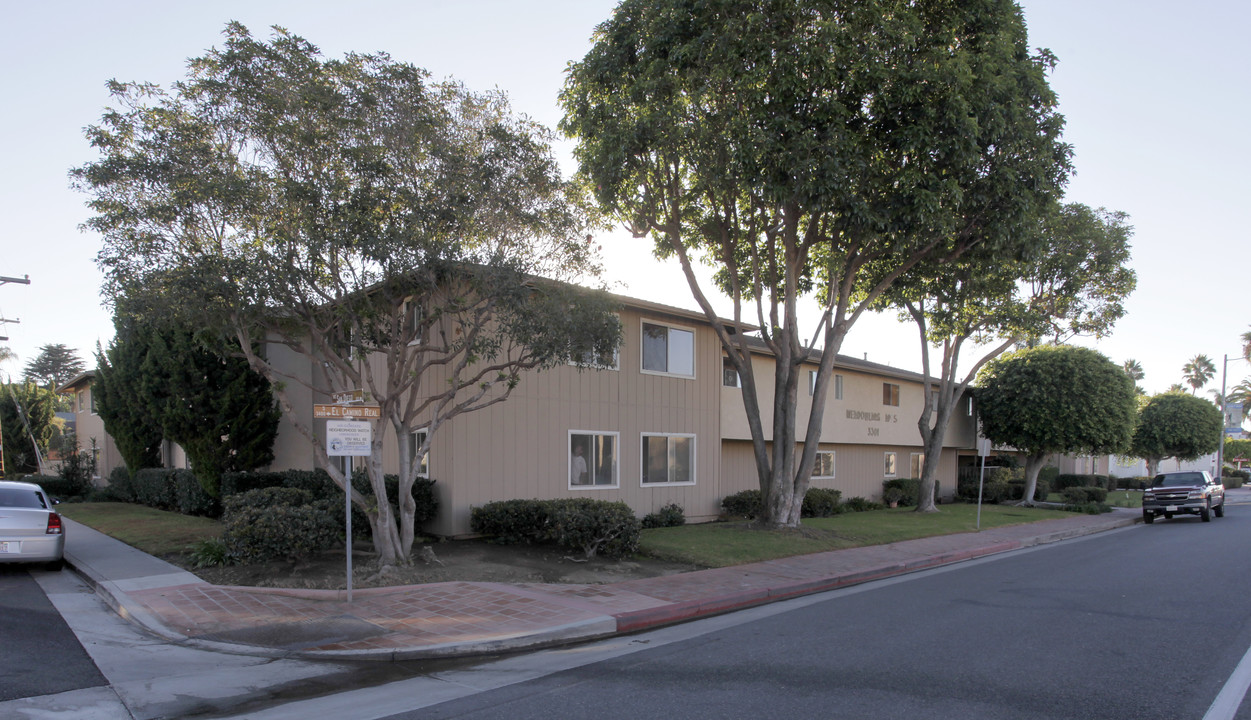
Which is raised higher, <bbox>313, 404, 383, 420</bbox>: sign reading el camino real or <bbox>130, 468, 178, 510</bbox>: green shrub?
<bbox>313, 404, 383, 420</bbox>: sign reading el camino real

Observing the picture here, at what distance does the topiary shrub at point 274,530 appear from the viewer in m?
11.9

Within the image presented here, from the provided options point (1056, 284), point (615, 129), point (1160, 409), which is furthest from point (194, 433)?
point (1160, 409)

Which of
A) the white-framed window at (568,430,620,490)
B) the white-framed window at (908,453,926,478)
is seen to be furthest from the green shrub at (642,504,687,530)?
the white-framed window at (908,453,926,478)

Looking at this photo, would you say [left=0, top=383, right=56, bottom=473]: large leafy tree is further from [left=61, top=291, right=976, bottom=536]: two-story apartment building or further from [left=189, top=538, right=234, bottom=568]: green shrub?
[left=189, top=538, right=234, bottom=568]: green shrub

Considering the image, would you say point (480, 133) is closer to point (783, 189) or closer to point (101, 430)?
point (783, 189)

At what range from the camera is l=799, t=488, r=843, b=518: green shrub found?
24219mm

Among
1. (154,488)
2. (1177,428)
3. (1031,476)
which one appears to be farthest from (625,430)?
(1177,428)

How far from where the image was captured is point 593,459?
18.7 metres

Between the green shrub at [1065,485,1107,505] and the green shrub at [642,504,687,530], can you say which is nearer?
the green shrub at [642,504,687,530]

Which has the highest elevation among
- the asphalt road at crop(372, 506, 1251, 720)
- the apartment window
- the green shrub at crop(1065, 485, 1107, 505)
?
the apartment window

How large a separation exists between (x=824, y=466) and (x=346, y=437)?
21342 millimetres

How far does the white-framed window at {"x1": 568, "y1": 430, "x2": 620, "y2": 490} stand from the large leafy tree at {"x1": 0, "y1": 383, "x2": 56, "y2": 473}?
29.2m

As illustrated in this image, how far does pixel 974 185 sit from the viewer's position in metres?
15.6

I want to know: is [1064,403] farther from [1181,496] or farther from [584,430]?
[584,430]
